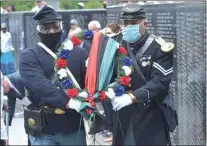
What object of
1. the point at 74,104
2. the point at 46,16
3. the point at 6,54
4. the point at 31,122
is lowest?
the point at 6,54

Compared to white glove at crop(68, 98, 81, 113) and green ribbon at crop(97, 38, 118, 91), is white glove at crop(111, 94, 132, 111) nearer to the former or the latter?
green ribbon at crop(97, 38, 118, 91)

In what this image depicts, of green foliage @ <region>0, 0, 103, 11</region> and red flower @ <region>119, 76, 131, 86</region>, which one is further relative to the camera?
green foliage @ <region>0, 0, 103, 11</region>

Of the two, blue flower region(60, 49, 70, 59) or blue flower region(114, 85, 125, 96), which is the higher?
blue flower region(60, 49, 70, 59)

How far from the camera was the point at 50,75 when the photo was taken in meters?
5.26

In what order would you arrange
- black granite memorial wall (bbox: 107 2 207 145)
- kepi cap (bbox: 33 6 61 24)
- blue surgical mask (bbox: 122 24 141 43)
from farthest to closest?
black granite memorial wall (bbox: 107 2 207 145) < blue surgical mask (bbox: 122 24 141 43) < kepi cap (bbox: 33 6 61 24)

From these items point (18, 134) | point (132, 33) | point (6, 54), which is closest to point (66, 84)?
point (132, 33)

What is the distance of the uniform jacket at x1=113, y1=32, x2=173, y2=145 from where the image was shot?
539 centimetres

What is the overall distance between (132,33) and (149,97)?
64cm

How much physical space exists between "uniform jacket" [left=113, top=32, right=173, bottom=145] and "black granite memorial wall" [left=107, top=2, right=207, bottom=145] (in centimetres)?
57

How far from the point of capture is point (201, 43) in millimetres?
5969

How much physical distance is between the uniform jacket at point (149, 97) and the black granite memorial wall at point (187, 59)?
22.4 inches

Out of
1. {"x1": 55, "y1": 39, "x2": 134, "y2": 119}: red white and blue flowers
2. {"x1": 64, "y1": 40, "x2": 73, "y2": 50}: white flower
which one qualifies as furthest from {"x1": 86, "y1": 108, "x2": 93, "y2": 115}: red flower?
{"x1": 64, "y1": 40, "x2": 73, "y2": 50}: white flower

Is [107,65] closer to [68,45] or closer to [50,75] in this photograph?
[68,45]

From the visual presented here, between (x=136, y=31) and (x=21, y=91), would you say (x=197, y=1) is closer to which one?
(x=136, y=31)
